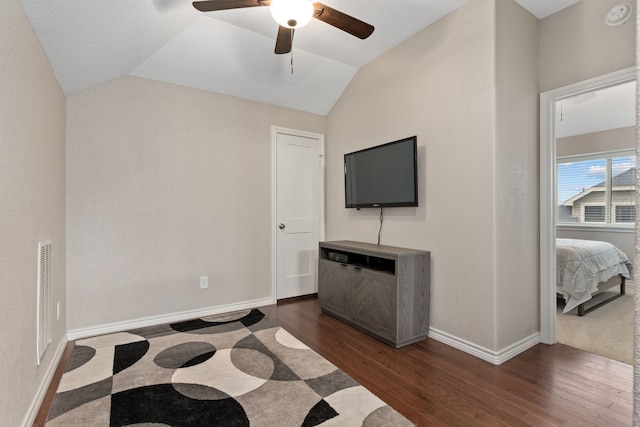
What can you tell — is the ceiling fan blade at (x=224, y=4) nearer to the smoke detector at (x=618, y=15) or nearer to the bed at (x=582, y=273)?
the smoke detector at (x=618, y=15)

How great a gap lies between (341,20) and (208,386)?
2.46m

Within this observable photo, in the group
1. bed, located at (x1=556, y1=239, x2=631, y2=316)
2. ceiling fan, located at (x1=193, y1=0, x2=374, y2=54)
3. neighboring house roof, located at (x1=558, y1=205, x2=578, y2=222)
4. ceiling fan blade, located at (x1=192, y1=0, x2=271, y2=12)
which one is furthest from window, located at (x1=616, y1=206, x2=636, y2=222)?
ceiling fan blade, located at (x1=192, y1=0, x2=271, y2=12)

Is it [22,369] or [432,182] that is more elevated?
[432,182]

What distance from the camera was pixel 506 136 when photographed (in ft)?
7.77

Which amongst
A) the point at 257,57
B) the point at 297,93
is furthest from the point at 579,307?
the point at 257,57

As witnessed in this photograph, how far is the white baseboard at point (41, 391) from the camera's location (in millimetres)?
1609

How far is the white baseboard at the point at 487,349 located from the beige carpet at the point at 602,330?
38 cm

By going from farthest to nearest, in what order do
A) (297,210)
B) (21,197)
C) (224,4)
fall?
(297,210) < (224,4) < (21,197)

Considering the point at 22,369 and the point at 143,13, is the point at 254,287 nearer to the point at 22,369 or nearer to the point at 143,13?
the point at 22,369

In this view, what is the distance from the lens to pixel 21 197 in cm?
158

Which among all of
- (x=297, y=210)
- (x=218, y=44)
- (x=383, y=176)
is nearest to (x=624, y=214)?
(x=383, y=176)

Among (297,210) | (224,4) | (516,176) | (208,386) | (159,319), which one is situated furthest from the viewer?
(297,210)

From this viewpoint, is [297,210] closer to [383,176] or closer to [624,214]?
[383,176]

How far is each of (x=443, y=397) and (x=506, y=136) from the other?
1.90 metres
